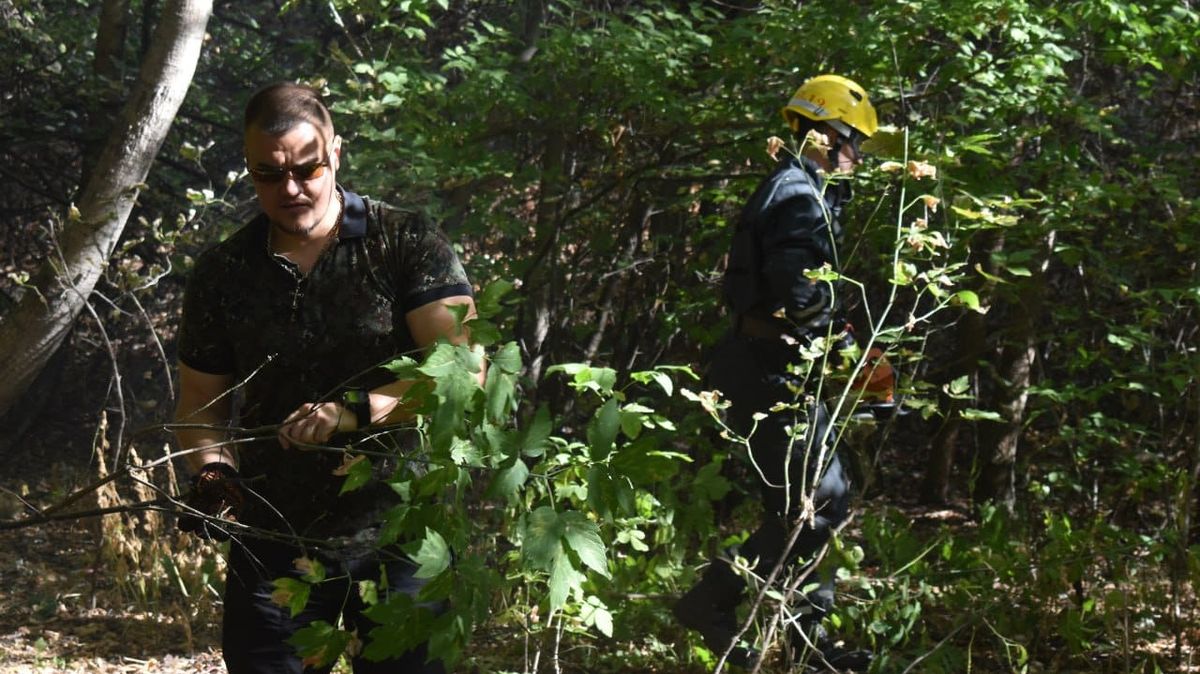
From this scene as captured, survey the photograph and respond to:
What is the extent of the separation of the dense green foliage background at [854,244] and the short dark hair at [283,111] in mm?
736

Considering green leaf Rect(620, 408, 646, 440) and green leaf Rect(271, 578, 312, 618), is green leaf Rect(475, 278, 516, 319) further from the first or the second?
green leaf Rect(271, 578, 312, 618)

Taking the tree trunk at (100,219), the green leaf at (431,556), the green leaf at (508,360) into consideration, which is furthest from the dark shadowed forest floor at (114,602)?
the green leaf at (508,360)

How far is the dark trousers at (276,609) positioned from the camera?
103 inches

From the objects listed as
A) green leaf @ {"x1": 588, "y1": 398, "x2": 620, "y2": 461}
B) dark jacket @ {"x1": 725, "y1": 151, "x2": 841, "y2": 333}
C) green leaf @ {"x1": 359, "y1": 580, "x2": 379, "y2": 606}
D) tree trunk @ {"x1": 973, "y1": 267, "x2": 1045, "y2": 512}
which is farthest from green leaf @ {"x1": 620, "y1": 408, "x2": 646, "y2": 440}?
tree trunk @ {"x1": 973, "y1": 267, "x2": 1045, "y2": 512}

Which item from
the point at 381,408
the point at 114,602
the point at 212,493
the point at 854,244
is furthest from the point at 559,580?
the point at 114,602

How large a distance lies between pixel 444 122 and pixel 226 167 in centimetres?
301

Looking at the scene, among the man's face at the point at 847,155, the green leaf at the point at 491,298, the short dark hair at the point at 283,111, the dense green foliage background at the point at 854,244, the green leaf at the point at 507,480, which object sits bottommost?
the dense green foliage background at the point at 854,244

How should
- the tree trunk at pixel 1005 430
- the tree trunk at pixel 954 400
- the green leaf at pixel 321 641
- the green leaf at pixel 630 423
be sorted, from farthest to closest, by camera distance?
1. the tree trunk at pixel 1005 430
2. the tree trunk at pixel 954 400
3. the green leaf at pixel 321 641
4. the green leaf at pixel 630 423

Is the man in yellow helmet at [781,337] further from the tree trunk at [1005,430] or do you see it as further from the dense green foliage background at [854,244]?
the tree trunk at [1005,430]

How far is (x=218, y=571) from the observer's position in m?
4.90

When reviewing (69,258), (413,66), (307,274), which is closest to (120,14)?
(413,66)

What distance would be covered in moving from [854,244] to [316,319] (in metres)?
3.22

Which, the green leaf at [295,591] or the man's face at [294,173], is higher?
the man's face at [294,173]

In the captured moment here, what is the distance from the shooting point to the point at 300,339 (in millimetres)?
2561
